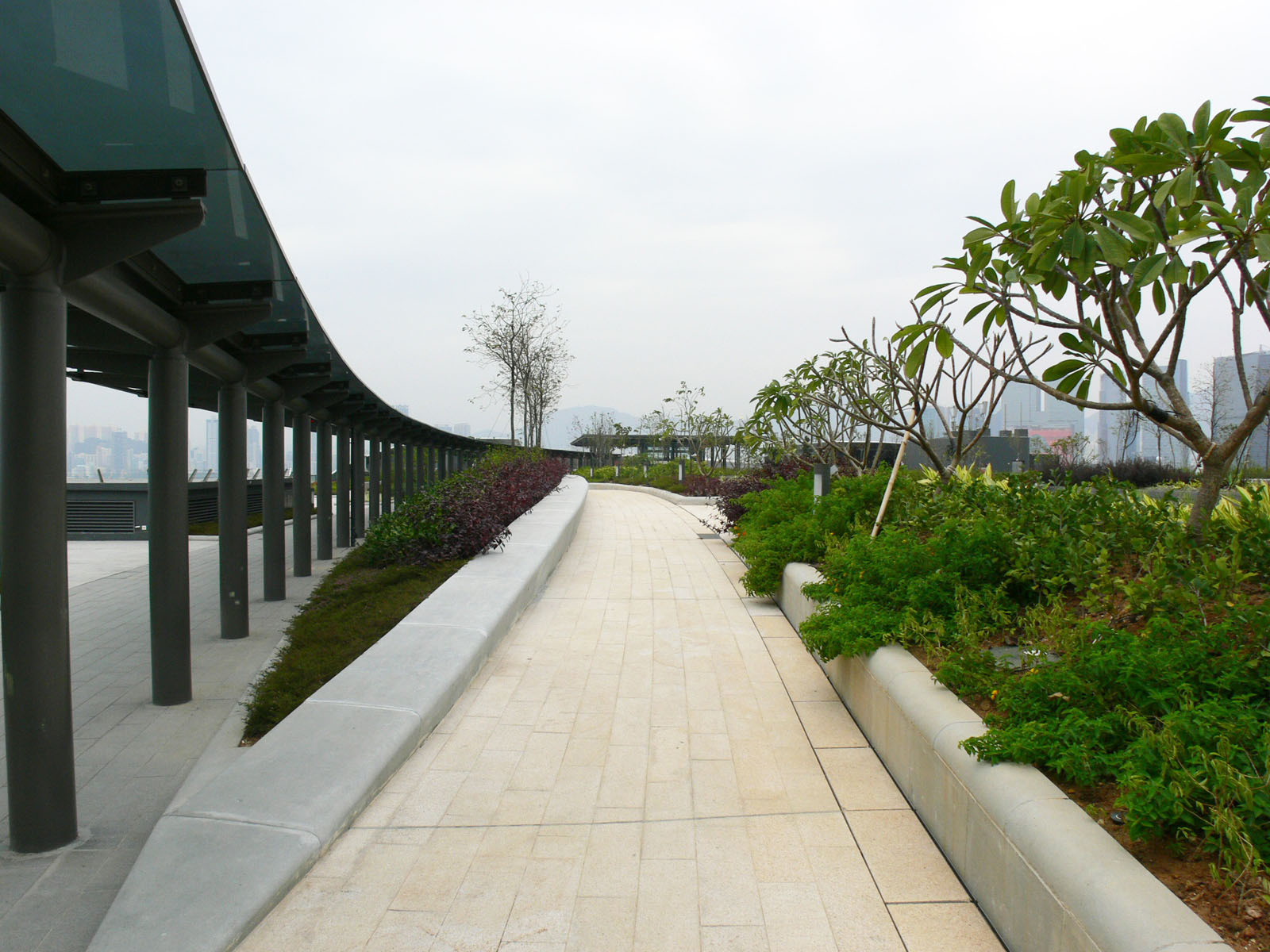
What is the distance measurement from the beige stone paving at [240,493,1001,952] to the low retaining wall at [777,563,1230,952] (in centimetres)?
14

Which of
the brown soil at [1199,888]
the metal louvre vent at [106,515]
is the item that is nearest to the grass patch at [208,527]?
the metal louvre vent at [106,515]

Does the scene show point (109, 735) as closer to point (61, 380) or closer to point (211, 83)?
point (61, 380)

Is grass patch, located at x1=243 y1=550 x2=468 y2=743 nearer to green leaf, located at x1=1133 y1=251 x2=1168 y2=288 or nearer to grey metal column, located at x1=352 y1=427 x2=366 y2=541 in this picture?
green leaf, located at x1=1133 y1=251 x2=1168 y2=288

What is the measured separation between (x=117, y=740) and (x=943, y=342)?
579 cm

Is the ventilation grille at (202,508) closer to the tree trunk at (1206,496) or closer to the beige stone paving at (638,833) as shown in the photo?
the beige stone paving at (638,833)

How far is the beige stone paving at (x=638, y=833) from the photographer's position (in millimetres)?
2752

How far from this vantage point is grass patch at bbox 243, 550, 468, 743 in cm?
525

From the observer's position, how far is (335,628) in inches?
265

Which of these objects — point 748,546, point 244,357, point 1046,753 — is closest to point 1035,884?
point 1046,753

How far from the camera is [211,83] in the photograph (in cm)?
363

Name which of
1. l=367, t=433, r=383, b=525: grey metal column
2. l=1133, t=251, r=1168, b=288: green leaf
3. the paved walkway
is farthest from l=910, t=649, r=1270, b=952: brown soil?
l=367, t=433, r=383, b=525: grey metal column

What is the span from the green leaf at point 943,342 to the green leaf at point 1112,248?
2.32 feet

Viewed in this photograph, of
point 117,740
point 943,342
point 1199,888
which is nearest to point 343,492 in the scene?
point 117,740

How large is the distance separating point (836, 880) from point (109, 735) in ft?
16.9
